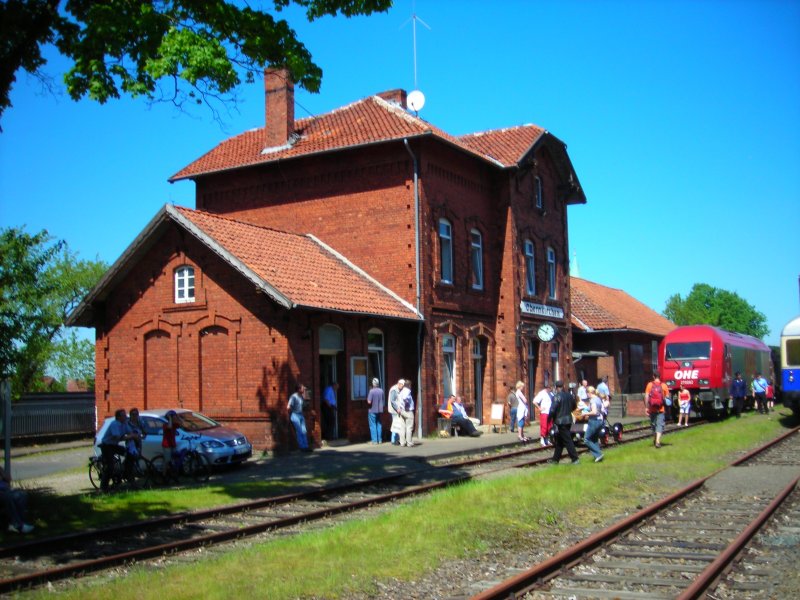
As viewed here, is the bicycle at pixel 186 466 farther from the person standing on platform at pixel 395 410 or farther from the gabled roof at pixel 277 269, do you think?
the person standing on platform at pixel 395 410

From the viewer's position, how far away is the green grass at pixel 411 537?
8.08 m

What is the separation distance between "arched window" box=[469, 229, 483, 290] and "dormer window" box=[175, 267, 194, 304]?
10.4 m

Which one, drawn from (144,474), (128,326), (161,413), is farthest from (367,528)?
(128,326)

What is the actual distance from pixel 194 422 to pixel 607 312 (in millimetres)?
27747

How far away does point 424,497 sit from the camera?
14500mm

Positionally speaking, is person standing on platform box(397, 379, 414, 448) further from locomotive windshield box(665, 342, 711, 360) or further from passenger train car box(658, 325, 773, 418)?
locomotive windshield box(665, 342, 711, 360)

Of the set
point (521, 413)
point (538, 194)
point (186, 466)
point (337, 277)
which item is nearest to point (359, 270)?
point (337, 277)

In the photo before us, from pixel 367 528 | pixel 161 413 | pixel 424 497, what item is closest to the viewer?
pixel 367 528

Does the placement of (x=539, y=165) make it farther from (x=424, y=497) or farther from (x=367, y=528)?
(x=367, y=528)

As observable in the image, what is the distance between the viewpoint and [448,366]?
28.2 m

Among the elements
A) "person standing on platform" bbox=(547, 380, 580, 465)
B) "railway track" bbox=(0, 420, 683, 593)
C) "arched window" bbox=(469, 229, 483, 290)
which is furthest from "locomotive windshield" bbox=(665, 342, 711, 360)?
"railway track" bbox=(0, 420, 683, 593)

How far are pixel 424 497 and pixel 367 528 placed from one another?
3621mm

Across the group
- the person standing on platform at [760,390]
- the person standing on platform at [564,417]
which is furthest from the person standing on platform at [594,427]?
the person standing on platform at [760,390]

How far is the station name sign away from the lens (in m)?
32.2
